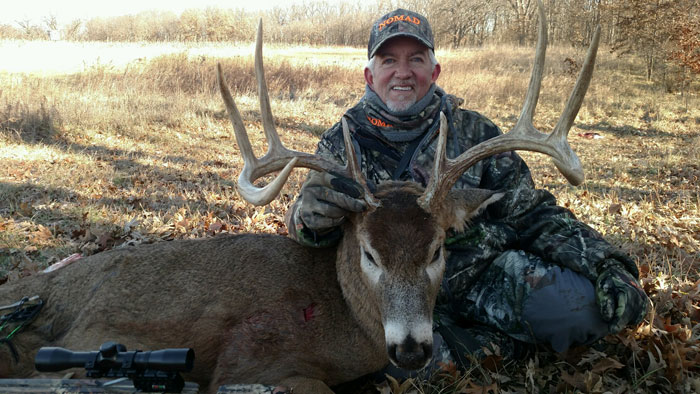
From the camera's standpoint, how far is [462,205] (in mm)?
3260

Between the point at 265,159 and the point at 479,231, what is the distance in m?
1.78

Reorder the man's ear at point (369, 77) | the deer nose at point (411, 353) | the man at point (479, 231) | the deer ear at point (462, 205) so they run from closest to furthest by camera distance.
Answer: the deer nose at point (411, 353), the deer ear at point (462, 205), the man at point (479, 231), the man's ear at point (369, 77)

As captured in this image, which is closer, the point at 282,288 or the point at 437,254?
the point at 437,254

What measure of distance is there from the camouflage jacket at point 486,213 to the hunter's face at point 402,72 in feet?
0.83

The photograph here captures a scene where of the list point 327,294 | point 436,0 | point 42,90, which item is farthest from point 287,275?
point 436,0

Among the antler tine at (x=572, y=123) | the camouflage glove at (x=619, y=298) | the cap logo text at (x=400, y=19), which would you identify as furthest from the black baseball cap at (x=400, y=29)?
the camouflage glove at (x=619, y=298)

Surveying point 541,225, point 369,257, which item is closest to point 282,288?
point 369,257

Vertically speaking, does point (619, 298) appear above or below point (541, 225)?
below

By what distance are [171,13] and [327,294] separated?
2933 inches

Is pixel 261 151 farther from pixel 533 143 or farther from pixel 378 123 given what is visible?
pixel 533 143

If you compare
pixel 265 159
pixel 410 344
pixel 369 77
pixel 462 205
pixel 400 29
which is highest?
pixel 400 29

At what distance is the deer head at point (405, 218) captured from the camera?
2.73 metres

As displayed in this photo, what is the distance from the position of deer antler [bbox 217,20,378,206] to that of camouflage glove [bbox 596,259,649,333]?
1837 millimetres

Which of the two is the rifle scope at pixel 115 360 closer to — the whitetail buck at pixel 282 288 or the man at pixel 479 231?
the whitetail buck at pixel 282 288
